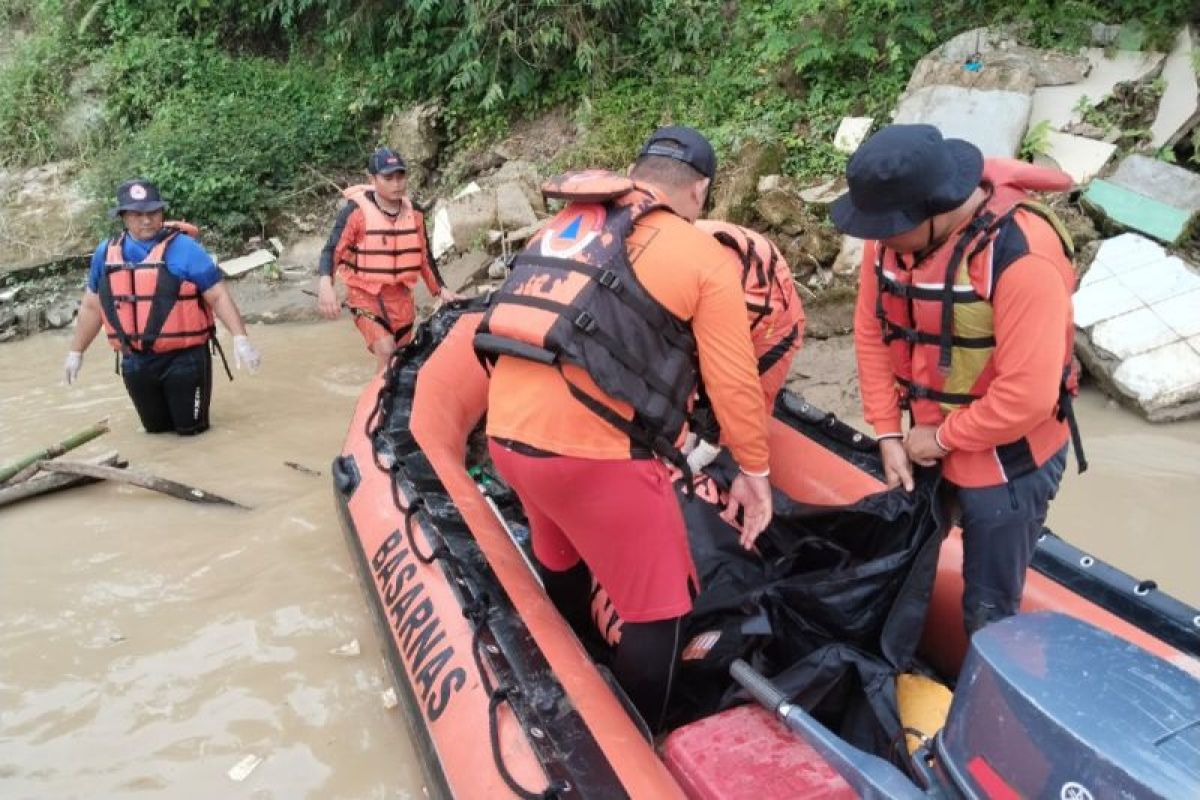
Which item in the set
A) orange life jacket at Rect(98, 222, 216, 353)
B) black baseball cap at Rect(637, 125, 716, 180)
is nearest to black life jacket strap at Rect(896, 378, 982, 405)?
black baseball cap at Rect(637, 125, 716, 180)

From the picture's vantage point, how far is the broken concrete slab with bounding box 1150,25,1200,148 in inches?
212

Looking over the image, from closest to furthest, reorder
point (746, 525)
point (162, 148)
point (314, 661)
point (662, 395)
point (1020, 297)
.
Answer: point (1020, 297) → point (662, 395) → point (746, 525) → point (314, 661) → point (162, 148)

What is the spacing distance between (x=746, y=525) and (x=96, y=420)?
4389mm

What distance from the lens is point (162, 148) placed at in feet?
26.9

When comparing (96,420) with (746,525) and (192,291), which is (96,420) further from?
(746,525)

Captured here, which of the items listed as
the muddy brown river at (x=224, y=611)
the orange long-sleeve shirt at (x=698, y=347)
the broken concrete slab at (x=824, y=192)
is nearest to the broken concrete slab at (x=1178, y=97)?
the broken concrete slab at (x=824, y=192)

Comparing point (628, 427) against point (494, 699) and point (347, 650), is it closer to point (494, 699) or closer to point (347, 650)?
point (494, 699)

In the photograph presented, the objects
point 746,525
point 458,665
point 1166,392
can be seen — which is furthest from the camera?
point 1166,392

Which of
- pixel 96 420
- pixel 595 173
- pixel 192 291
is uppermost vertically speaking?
pixel 595 173

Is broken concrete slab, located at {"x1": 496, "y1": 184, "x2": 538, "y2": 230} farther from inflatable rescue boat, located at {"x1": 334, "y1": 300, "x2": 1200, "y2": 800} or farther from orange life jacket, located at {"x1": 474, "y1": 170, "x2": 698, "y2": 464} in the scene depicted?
orange life jacket, located at {"x1": 474, "y1": 170, "x2": 698, "y2": 464}

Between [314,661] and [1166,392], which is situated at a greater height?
[1166,392]

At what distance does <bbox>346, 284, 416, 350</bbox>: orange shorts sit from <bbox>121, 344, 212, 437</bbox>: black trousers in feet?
2.45

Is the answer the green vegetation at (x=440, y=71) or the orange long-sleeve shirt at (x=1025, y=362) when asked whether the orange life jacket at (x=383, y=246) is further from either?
the orange long-sleeve shirt at (x=1025, y=362)

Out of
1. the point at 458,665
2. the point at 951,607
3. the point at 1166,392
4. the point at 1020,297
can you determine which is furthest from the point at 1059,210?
the point at 458,665
